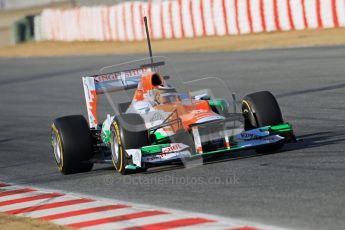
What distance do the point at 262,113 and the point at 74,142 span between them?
87.0 inches

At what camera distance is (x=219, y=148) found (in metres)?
10.1

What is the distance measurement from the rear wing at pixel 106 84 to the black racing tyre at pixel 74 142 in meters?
0.68

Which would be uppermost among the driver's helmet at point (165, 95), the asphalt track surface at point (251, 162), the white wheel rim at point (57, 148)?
the driver's helmet at point (165, 95)

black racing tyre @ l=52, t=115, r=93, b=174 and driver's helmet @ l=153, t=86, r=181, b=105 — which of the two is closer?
driver's helmet @ l=153, t=86, r=181, b=105

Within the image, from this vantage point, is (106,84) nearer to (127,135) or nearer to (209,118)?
(127,135)

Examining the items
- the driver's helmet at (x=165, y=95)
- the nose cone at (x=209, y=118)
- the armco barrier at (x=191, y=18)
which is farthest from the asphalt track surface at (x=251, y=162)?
the armco barrier at (x=191, y=18)

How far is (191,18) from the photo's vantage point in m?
32.4

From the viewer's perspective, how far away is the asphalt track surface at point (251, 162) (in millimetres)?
7805

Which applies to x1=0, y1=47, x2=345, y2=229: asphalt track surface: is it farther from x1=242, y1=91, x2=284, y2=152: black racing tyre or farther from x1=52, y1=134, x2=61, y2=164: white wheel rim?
x1=242, y1=91, x2=284, y2=152: black racing tyre

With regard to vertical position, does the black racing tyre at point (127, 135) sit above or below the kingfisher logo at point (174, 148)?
above

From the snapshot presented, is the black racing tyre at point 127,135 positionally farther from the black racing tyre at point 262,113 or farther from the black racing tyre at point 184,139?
the black racing tyre at point 262,113

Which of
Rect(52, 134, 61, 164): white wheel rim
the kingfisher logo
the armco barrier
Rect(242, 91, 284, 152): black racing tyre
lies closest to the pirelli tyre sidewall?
the kingfisher logo

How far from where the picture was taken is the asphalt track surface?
7805mm

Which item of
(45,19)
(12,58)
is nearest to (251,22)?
(12,58)
